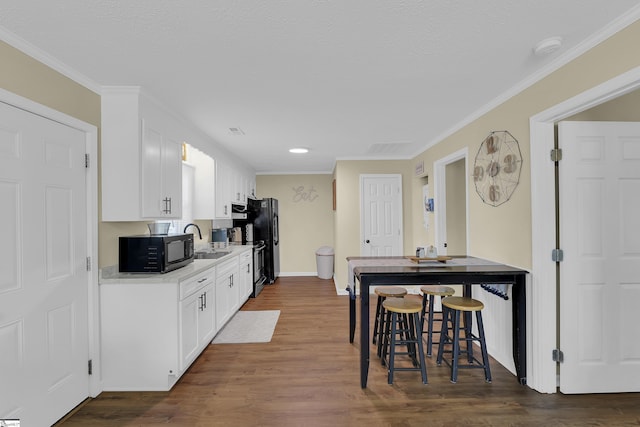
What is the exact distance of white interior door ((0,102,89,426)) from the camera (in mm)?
1764

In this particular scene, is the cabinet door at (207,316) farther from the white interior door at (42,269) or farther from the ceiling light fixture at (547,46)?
the ceiling light fixture at (547,46)

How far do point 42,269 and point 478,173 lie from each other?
147 inches

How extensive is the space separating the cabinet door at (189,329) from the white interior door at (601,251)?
299 centimetres

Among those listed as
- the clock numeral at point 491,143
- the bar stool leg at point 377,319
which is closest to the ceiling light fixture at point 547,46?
the clock numeral at point 491,143

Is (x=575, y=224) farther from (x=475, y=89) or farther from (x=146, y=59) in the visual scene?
(x=146, y=59)

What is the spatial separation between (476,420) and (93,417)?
2.62m

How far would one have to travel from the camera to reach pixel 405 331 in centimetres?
282

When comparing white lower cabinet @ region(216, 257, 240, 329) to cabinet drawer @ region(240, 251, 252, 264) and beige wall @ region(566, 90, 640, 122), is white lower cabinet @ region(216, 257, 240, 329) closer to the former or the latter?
cabinet drawer @ region(240, 251, 252, 264)

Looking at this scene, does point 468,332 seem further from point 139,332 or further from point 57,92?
point 57,92

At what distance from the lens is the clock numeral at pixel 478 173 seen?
10.4 ft

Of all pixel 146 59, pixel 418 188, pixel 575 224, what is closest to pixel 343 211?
pixel 418 188

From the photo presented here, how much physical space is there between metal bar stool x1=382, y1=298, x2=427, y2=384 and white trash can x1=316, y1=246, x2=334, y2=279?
3.63 meters

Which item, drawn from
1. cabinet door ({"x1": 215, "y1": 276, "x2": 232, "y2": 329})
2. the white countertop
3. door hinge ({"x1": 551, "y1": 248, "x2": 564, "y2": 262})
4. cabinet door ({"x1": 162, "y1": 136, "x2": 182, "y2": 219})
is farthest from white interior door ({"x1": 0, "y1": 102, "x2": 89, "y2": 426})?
door hinge ({"x1": 551, "y1": 248, "x2": 564, "y2": 262})

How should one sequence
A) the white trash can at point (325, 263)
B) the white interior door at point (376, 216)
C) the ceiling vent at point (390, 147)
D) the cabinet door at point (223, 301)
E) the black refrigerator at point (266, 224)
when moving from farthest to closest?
the white trash can at point (325, 263)
the black refrigerator at point (266, 224)
the white interior door at point (376, 216)
the ceiling vent at point (390, 147)
the cabinet door at point (223, 301)
